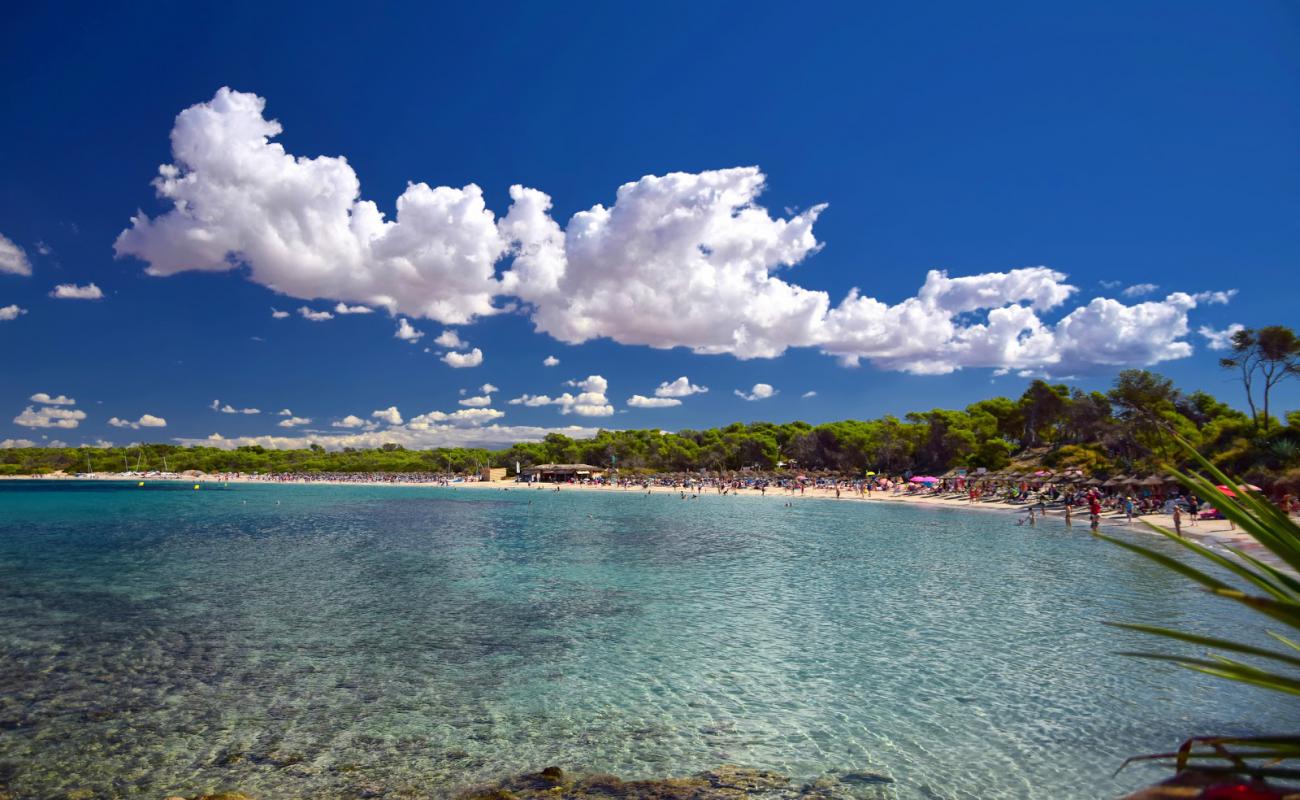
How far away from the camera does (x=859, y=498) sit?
71062 millimetres

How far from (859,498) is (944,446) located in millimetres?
22583

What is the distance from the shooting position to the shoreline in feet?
105

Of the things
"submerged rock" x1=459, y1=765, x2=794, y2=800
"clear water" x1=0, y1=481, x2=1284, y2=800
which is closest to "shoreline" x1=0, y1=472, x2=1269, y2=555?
"clear water" x1=0, y1=481, x2=1284, y2=800

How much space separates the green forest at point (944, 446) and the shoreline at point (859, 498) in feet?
16.3

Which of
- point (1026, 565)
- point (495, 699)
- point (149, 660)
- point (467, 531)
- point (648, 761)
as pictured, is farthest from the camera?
→ point (467, 531)

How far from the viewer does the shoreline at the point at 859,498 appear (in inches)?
1255

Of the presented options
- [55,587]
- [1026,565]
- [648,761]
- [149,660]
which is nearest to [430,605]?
[149,660]

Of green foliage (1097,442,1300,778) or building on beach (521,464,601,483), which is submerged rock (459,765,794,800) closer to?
green foliage (1097,442,1300,778)

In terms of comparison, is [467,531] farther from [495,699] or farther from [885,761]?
[885,761]

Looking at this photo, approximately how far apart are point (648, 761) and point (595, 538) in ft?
89.4

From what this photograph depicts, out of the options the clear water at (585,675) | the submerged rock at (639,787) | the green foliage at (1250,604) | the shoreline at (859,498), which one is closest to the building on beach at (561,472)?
the shoreline at (859,498)

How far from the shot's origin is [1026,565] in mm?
25375

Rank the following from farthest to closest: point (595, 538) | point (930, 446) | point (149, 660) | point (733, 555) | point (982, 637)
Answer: point (930, 446) → point (595, 538) → point (733, 555) → point (982, 637) → point (149, 660)

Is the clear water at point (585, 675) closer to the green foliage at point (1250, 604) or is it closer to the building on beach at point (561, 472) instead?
the green foliage at point (1250, 604)
